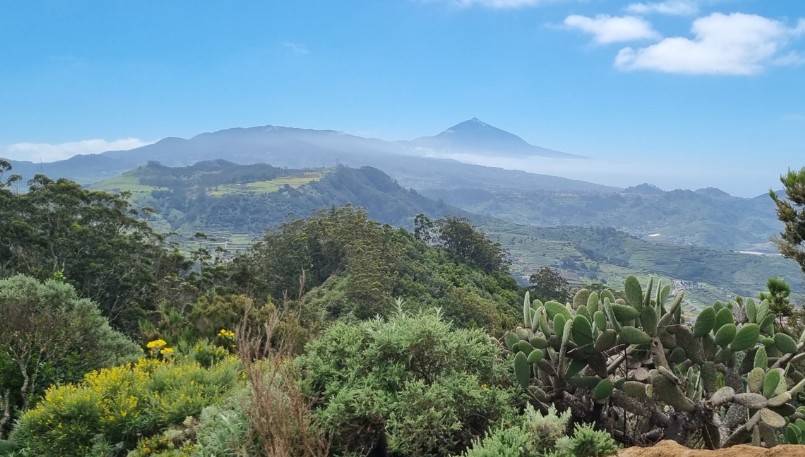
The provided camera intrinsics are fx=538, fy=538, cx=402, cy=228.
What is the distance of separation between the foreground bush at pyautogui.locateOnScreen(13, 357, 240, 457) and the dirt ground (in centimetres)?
378

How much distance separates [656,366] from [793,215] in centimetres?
639

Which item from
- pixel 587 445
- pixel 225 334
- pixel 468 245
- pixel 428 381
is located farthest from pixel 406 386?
pixel 468 245

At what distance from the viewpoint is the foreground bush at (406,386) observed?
11.4 feet

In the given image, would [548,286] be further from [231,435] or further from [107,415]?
[231,435]

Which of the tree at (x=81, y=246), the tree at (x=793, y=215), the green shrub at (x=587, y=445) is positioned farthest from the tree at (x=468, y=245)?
the green shrub at (x=587, y=445)

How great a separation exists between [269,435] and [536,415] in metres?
1.62

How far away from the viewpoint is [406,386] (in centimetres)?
357

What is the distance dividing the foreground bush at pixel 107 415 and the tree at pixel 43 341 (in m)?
1.66

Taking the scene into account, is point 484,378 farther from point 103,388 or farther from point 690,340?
point 103,388

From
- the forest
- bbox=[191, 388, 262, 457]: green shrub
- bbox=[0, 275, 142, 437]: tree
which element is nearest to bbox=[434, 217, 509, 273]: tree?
the forest

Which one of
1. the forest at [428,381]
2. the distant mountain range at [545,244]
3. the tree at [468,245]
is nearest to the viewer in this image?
the forest at [428,381]

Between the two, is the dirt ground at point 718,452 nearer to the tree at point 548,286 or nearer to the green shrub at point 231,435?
the green shrub at point 231,435

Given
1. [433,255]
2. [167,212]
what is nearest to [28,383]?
[433,255]

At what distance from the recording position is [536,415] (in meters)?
3.33
